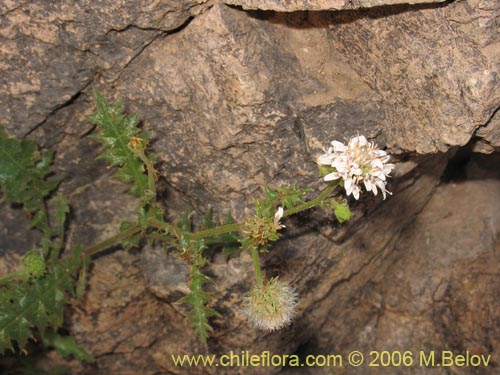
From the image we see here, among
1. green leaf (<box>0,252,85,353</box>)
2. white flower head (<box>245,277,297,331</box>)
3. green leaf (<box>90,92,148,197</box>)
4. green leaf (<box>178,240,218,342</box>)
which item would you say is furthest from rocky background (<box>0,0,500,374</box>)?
white flower head (<box>245,277,297,331</box>)

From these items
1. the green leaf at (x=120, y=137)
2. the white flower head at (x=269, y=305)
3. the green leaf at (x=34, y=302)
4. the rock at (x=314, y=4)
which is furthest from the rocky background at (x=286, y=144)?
the white flower head at (x=269, y=305)

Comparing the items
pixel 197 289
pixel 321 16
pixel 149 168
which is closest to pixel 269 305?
pixel 197 289

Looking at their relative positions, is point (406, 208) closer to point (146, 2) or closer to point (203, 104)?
point (203, 104)

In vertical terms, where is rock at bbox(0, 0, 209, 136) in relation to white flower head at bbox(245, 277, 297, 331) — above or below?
above

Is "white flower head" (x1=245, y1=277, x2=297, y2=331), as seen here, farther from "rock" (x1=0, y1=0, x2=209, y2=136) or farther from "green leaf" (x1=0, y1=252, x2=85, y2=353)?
"rock" (x1=0, y1=0, x2=209, y2=136)

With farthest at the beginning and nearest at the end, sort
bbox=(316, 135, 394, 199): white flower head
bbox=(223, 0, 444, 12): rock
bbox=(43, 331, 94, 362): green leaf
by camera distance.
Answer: bbox=(43, 331, 94, 362): green leaf, bbox=(316, 135, 394, 199): white flower head, bbox=(223, 0, 444, 12): rock

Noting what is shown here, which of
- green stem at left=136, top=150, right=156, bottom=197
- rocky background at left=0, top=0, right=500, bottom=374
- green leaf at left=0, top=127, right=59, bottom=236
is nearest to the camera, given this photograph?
rocky background at left=0, top=0, right=500, bottom=374
